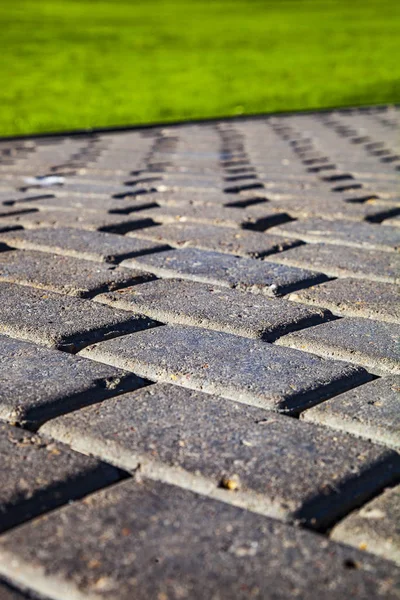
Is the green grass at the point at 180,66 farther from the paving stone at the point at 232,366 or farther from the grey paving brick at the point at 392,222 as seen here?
the paving stone at the point at 232,366

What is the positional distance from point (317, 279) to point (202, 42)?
43.2 ft

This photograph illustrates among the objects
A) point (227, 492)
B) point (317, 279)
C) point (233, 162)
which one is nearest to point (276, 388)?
point (227, 492)

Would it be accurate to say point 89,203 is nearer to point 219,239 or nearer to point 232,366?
point 219,239

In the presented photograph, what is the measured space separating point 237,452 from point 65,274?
1.22 meters

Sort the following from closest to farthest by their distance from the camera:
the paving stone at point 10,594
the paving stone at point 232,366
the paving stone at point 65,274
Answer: the paving stone at point 10,594
the paving stone at point 232,366
the paving stone at point 65,274

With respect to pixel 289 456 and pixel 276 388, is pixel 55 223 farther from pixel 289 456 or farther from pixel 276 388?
pixel 289 456

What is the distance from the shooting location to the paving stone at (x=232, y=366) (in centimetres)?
168

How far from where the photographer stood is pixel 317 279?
252 centimetres

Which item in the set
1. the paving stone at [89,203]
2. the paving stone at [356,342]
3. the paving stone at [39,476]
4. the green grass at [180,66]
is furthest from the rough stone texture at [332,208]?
the green grass at [180,66]

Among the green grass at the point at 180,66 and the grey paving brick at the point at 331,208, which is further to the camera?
the green grass at the point at 180,66

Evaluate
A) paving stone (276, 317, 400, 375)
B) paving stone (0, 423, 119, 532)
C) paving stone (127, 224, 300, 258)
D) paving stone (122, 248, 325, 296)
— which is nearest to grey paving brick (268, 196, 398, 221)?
paving stone (127, 224, 300, 258)

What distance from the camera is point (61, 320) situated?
209 centimetres

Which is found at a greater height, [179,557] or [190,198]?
[179,557]

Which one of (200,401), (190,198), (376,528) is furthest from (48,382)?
(190,198)
